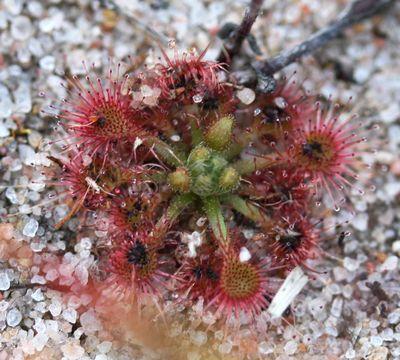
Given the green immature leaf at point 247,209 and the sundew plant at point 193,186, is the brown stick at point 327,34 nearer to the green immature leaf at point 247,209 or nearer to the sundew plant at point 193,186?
the sundew plant at point 193,186

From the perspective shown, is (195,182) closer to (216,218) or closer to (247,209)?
(216,218)

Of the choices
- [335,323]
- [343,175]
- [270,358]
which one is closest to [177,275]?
[270,358]

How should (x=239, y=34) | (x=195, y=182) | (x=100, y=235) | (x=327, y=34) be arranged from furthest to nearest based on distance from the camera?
(x=327, y=34) → (x=239, y=34) → (x=100, y=235) → (x=195, y=182)

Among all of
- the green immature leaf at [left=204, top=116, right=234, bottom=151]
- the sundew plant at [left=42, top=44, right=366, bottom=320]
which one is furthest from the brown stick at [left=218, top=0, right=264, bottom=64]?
the green immature leaf at [left=204, top=116, right=234, bottom=151]

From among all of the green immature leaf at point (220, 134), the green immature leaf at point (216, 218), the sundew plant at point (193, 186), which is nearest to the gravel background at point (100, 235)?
the sundew plant at point (193, 186)

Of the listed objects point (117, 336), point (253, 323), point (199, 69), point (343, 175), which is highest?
point (199, 69)

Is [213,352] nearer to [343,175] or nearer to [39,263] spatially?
[39,263]

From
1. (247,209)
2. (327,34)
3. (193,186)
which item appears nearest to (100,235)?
(193,186)
